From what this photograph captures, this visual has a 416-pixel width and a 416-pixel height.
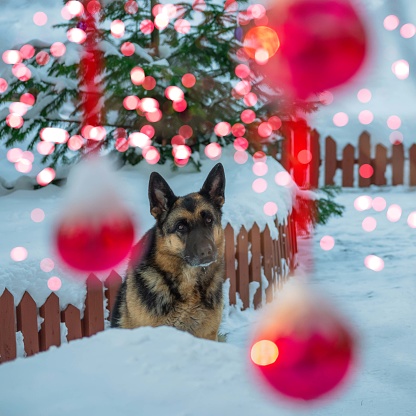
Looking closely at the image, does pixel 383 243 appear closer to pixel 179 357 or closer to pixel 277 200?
pixel 277 200

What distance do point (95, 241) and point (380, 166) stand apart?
10781 millimetres

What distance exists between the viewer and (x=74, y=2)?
808cm

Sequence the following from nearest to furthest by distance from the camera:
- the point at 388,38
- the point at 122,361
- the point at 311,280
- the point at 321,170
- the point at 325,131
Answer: the point at 122,361
the point at 311,280
the point at 321,170
the point at 325,131
the point at 388,38

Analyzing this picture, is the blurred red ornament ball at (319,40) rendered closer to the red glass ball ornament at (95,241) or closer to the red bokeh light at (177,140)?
the red bokeh light at (177,140)

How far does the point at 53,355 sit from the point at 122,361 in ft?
1.24

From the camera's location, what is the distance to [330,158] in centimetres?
1609

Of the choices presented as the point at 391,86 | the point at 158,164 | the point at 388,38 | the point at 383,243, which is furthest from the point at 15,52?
the point at 388,38

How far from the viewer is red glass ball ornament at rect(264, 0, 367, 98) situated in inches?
412

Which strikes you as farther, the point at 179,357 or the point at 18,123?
the point at 18,123

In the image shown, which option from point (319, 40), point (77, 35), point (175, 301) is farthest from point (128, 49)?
point (319, 40)

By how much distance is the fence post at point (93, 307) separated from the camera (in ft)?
19.2

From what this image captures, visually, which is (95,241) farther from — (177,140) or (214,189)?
(214,189)

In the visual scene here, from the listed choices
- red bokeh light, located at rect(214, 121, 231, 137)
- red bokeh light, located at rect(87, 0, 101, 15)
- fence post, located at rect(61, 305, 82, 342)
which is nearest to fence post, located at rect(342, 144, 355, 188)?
red bokeh light, located at rect(214, 121, 231, 137)

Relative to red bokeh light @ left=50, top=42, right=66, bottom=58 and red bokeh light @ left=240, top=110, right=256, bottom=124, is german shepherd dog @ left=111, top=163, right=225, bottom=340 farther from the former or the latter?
red bokeh light @ left=240, top=110, right=256, bottom=124
